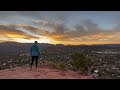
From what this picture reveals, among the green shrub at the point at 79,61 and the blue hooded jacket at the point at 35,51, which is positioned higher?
the blue hooded jacket at the point at 35,51

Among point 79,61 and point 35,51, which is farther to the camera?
point 79,61

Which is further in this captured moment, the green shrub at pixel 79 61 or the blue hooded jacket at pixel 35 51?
the green shrub at pixel 79 61

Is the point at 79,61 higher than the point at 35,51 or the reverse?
the reverse

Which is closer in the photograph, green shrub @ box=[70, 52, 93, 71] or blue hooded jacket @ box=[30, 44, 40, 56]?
blue hooded jacket @ box=[30, 44, 40, 56]

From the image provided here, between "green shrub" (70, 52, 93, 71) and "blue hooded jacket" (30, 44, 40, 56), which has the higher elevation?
"blue hooded jacket" (30, 44, 40, 56)

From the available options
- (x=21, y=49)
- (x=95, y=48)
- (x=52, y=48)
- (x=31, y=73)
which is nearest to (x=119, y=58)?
(x=95, y=48)
